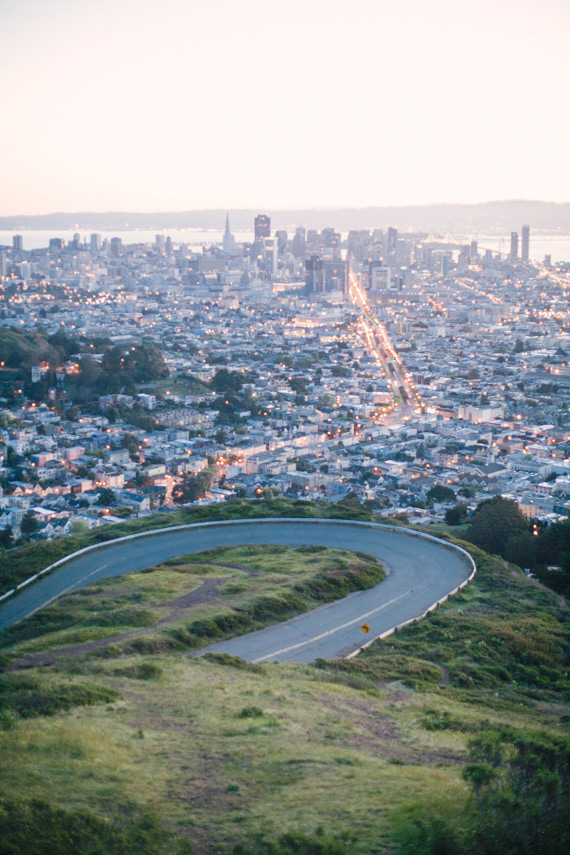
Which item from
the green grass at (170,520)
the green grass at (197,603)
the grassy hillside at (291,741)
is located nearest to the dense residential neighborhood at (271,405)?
the green grass at (170,520)

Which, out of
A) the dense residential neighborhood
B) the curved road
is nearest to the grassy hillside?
the curved road

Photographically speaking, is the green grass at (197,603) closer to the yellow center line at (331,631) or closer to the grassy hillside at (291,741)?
the grassy hillside at (291,741)

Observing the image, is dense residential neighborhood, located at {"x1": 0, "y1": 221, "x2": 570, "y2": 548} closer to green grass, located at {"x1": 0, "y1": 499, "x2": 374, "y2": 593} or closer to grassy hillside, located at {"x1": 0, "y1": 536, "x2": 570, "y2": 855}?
green grass, located at {"x1": 0, "y1": 499, "x2": 374, "y2": 593}

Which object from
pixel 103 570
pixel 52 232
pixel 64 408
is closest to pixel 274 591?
pixel 103 570

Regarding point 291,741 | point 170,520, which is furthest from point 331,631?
point 170,520

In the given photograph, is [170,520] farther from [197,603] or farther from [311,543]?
[197,603]
